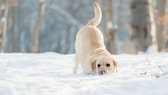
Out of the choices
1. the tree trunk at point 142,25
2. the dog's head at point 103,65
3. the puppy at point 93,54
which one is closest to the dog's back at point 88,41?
the puppy at point 93,54

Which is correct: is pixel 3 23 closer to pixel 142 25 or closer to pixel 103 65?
pixel 142 25

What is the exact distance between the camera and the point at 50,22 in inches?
1249

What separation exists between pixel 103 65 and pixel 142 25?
7747mm

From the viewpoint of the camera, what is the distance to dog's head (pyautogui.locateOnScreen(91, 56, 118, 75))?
580 centimetres

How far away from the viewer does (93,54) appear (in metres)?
6.13

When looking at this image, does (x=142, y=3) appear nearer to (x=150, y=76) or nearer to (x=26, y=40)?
(x=150, y=76)

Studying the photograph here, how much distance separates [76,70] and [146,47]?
7.35 m

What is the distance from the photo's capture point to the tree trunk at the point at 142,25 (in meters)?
13.4

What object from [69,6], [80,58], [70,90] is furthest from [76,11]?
[70,90]

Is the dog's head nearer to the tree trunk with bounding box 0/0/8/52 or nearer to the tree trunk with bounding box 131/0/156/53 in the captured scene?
the tree trunk with bounding box 131/0/156/53

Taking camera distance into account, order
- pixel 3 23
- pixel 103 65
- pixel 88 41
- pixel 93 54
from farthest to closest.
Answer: pixel 3 23, pixel 88 41, pixel 93 54, pixel 103 65

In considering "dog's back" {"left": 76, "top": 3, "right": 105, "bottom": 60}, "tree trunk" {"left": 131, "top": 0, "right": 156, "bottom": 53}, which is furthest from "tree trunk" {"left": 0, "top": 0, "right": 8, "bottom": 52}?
"dog's back" {"left": 76, "top": 3, "right": 105, "bottom": 60}

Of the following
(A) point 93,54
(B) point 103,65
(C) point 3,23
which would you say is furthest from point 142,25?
(B) point 103,65

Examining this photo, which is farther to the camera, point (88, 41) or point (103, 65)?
point (88, 41)
